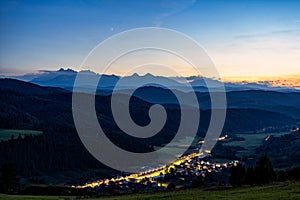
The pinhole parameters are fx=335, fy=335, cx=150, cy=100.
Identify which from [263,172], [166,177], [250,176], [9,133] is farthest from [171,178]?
[9,133]

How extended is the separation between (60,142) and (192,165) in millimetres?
72061

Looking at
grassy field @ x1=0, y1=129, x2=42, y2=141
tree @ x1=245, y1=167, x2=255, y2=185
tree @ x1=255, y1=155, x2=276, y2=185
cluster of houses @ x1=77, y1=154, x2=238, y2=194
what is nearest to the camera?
tree @ x1=255, y1=155, x2=276, y2=185

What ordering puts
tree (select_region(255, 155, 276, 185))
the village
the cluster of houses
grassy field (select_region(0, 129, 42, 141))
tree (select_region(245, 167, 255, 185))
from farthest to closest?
1. grassy field (select_region(0, 129, 42, 141))
2. the cluster of houses
3. the village
4. tree (select_region(245, 167, 255, 185))
5. tree (select_region(255, 155, 276, 185))

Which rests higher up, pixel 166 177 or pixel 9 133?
pixel 9 133

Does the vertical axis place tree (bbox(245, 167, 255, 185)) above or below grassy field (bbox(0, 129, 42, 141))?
above

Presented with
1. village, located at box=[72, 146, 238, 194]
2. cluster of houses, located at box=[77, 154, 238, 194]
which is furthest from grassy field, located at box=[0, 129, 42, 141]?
cluster of houses, located at box=[77, 154, 238, 194]

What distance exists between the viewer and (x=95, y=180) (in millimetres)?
129875

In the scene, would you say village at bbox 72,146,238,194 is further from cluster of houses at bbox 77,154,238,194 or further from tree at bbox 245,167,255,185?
tree at bbox 245,167,255,185

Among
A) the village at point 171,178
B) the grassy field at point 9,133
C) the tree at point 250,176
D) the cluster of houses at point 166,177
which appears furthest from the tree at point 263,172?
the grassy field at point 9,133

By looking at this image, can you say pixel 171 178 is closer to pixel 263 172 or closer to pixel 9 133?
pixel 263 172

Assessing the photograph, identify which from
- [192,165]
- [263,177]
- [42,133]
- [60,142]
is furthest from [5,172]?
[42,133]

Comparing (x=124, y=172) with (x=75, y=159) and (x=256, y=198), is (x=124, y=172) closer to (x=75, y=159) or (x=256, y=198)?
(x=75, y=159)

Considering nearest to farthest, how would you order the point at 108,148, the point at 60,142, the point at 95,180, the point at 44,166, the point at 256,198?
the point at 256,198 → the point at 95,180 → the point at 44,166 → the point at 60,142 → the point at 108,148

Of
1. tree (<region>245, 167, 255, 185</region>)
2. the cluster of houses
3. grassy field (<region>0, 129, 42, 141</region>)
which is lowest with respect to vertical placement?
the cluster of houses
